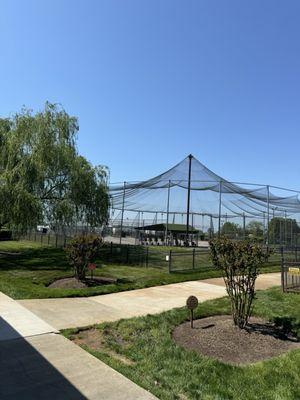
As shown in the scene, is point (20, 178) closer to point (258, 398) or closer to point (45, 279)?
point (45, 279)

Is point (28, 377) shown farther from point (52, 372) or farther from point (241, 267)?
point (241, 267)

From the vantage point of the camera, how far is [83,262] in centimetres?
1212

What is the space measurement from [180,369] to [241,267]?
2.41 m

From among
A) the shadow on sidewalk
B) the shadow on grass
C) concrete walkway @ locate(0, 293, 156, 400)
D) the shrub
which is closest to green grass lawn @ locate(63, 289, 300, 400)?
concrete walkway @ locate(0, 293, 156, 400)

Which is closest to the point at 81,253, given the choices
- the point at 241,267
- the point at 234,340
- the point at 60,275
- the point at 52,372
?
the point at 60,275

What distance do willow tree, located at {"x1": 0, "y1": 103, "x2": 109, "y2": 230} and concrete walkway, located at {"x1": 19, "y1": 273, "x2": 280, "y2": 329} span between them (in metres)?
7.97

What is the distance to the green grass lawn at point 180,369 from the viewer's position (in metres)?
4.61

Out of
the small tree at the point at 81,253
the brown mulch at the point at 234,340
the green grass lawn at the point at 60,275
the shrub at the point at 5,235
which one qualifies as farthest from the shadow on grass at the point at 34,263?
the shrub at the point at 5,235

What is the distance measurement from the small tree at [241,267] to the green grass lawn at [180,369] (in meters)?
0.97

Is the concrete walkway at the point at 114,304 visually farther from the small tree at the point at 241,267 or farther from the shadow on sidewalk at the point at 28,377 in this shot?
the small tree at the point at 241,267

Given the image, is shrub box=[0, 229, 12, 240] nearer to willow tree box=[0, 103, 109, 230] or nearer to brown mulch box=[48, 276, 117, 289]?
willow tree box=[0, 103, 109, 230]

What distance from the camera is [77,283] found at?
11.7 m

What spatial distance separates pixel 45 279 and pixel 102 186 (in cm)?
930

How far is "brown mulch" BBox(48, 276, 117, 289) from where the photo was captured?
37.6 ft
